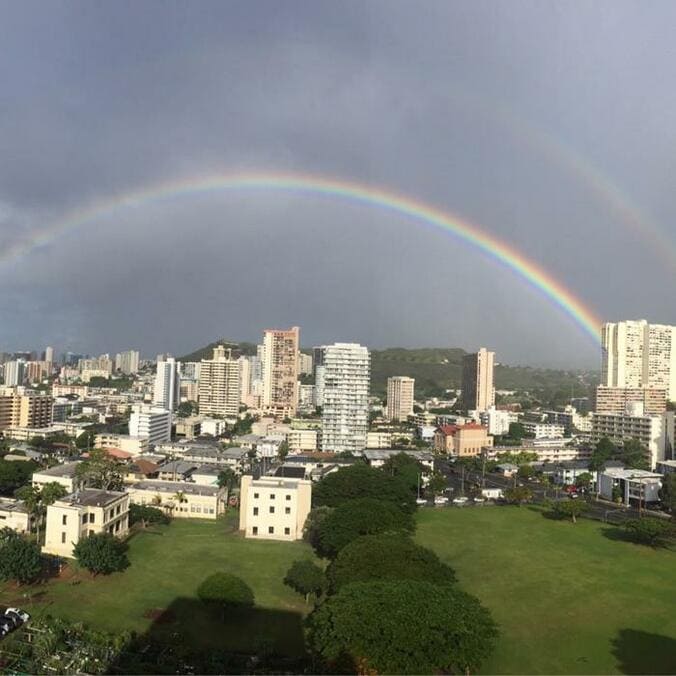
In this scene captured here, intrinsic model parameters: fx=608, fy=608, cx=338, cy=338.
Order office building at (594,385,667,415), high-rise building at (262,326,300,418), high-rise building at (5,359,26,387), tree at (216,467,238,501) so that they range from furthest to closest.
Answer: high-rise building at (5,359,26,387) < high-rise building at (262,326,300,418) < office building at (594,385,667,415) < tree at (216,467,238,501)

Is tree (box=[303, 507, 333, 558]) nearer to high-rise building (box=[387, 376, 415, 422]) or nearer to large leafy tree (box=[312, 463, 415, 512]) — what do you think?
large leafy tree (box=[312, 463, 415, 512])

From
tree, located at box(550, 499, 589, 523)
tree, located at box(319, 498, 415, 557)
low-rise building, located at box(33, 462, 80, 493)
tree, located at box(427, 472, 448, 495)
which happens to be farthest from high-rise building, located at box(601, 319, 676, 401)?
low-rise building, located at box(33, 462, 80, 493)

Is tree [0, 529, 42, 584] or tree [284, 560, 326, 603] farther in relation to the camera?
tree [284, 560, 326, 603]

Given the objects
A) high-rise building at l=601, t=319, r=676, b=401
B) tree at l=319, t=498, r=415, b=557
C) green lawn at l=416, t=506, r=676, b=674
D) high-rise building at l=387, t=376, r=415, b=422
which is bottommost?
green lawn at l=416, t=506, r=676, b=674

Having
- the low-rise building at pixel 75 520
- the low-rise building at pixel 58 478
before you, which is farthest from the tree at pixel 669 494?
the low-rise building at pixel 58 478

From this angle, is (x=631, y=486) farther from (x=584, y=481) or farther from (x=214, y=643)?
(x=214, y=643)

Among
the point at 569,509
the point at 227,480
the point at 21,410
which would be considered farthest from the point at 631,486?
the point at 21,410

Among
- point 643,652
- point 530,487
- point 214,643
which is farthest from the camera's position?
point 530,487
